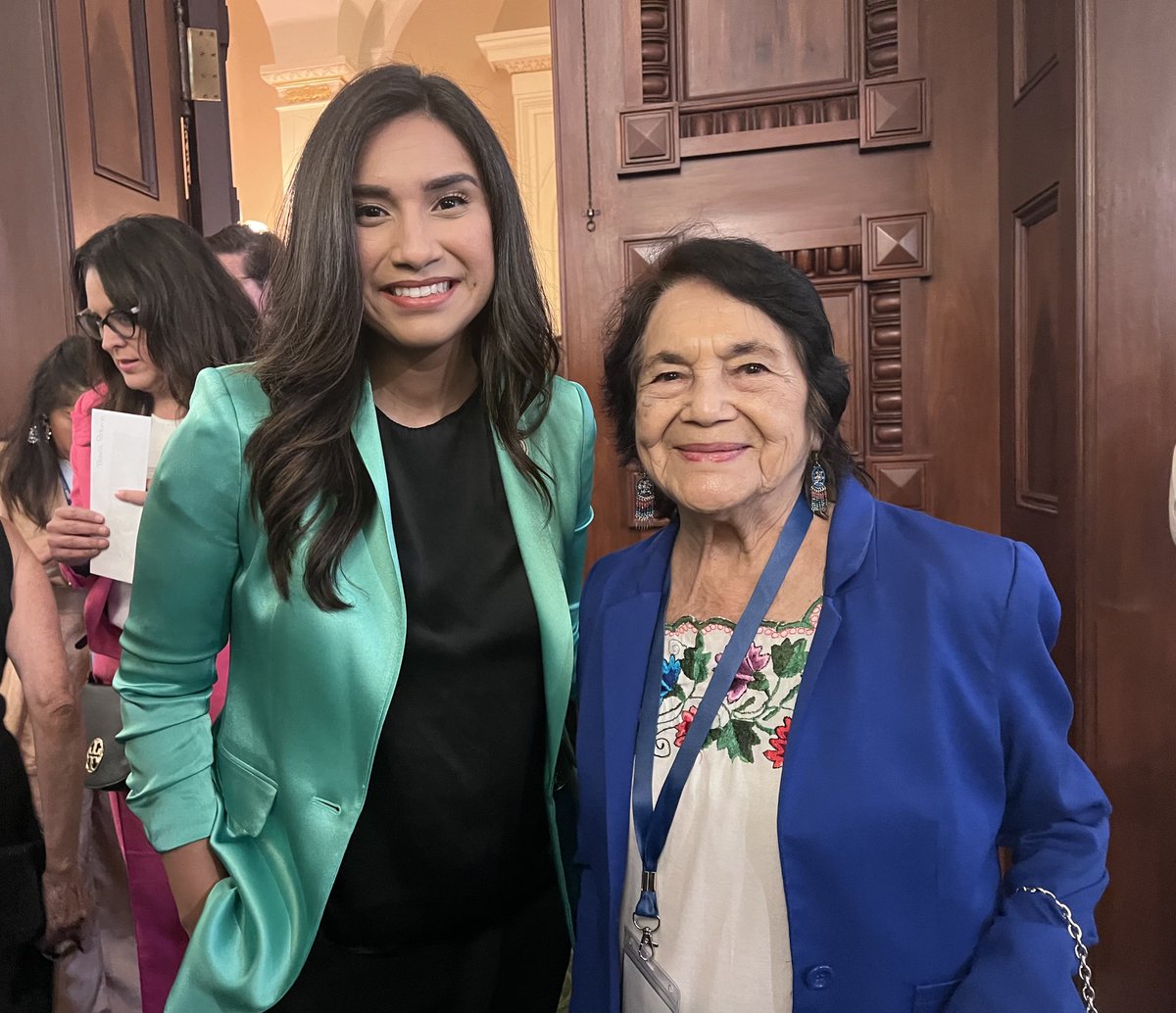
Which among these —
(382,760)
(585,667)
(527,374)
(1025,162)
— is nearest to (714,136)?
(1025,162)

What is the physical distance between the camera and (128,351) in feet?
6.32

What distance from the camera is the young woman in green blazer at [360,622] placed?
1.24 metres

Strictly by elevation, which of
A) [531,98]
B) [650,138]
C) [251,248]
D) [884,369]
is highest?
[531,98]

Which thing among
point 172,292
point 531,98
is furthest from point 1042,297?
point 531,98

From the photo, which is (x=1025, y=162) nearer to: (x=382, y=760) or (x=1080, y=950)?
(x=1080, y=950)

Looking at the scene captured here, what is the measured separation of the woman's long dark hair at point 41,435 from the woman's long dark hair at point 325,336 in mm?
1364

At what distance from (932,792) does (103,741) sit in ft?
4.73

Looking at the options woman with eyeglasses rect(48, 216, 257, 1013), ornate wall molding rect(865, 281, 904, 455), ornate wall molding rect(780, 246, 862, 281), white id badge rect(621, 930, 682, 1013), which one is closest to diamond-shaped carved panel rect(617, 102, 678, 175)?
ornate wall molding rect(780, 246, 862, 281)

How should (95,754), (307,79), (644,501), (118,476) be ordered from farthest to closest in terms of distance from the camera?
1. (307,79)
2. (118,476)
3. (95,754)
4. (644,501)

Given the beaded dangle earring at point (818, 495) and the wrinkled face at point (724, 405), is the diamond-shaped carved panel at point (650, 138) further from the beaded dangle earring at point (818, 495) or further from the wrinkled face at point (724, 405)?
the beaded dangle earring at point (818, 495)

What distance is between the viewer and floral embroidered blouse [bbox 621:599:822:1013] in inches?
45.9

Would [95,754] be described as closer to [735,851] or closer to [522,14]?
[735,851]

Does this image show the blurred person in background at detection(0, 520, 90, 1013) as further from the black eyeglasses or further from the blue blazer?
the blue blazer

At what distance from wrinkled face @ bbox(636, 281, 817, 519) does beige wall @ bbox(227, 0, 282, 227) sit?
255 inches
